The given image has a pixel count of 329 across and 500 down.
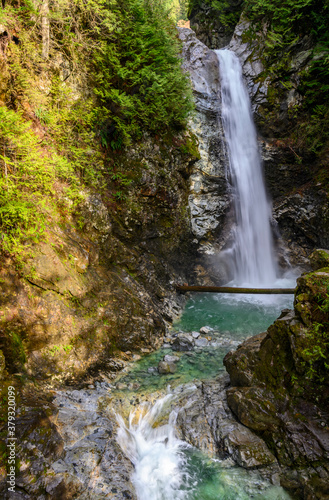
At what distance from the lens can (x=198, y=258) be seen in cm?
944

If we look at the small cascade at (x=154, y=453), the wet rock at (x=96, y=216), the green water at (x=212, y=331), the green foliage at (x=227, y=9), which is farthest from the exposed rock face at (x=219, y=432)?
the green foliage at (x=227, y=9)

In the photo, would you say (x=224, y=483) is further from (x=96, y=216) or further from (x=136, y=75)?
(x=136, y=75)

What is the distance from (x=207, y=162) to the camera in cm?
937

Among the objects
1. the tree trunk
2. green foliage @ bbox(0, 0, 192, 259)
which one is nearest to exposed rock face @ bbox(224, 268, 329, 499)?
green foliage @ bbox(0, 0, 192, 259)

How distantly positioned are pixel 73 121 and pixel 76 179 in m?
1.25

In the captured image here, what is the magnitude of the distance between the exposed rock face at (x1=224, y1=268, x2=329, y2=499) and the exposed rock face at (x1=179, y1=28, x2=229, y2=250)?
5.84m

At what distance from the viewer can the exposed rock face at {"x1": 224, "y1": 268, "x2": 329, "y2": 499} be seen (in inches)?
113

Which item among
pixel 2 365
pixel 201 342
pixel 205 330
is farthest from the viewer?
pixel 205 330

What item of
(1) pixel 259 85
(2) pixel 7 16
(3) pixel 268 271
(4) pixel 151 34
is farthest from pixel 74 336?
(1) pixel 259 85

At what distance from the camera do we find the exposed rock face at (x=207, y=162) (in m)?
9.20

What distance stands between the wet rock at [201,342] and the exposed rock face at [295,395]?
6.77ft

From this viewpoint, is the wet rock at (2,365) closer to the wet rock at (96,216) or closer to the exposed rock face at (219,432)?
the exposed rock face at (219,432)

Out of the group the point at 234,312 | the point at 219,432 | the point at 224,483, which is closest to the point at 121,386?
the point at 219,432

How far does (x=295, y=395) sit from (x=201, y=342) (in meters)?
2.95
